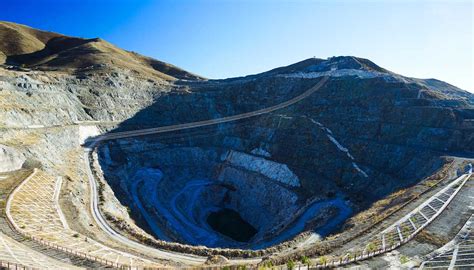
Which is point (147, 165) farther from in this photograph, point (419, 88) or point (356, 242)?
point (419, 88)

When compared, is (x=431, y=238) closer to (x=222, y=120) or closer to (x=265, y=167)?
(x=265, y=167)

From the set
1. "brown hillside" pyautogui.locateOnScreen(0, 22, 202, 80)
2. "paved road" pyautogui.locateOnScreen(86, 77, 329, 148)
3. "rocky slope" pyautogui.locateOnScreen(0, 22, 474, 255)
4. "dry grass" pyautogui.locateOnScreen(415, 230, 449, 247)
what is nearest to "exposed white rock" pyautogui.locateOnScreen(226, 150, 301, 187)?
"rocky slope" pyautogui.locateOnScreen(0, 22, 474, 255)

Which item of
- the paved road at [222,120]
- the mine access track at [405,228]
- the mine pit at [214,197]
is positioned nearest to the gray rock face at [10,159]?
the mine pit at [214,197]

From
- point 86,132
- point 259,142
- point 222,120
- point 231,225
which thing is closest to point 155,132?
point 86,132

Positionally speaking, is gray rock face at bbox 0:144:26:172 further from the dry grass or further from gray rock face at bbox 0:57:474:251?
the dry grass

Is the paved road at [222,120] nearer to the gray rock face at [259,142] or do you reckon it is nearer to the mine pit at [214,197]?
the gray rock face at [259,142]
